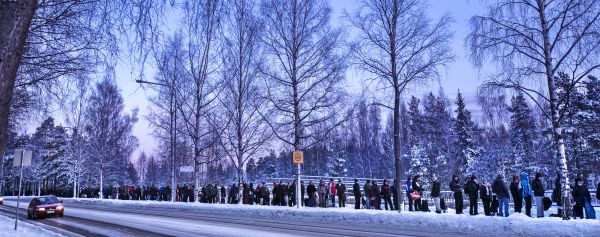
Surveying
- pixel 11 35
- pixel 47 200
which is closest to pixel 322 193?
pixel 47 200

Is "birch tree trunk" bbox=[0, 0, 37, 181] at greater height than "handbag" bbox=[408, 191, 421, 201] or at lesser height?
greater

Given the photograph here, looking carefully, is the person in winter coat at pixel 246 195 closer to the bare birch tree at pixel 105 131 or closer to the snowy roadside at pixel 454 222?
the snowy roadside at pixel 454 222

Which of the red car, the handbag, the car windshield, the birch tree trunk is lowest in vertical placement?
the red car

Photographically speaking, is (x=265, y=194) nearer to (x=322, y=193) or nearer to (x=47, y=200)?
(x=322, y=193)

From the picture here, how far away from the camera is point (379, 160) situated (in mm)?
67250

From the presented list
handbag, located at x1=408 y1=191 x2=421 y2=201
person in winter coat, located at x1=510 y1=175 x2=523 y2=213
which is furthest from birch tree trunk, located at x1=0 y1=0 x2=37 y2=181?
handbag, located at x1=408 y1=191 x2=421 y2=201

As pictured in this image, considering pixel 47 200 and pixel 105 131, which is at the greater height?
pixel 105 131

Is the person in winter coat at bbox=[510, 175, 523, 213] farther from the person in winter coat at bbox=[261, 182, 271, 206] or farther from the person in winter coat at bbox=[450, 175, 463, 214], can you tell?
the person in winter coat at bbox=[261, 182, 271, 206]

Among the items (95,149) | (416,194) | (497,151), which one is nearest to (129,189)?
(95,149)

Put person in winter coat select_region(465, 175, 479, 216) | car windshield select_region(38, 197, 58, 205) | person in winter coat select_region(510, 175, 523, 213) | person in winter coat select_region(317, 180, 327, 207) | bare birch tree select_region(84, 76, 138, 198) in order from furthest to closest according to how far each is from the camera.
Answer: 1. bare birch tree select_region(84, 76, 138, 198)
2. person in winter coat select_region(317, 180, 327, 207)
3. car windshield select_region(38, 197, 58, 205)
4. person in winter coat select_region(465, 175, 479, 216)
5. person in winter coat select_region(510, 175, 523, 213)

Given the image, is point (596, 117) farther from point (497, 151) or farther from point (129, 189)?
point (129, 189)

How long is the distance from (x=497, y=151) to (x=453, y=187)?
38.3m

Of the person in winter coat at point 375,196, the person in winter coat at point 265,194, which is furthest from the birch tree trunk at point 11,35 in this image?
the person in winter coat at point 265,194

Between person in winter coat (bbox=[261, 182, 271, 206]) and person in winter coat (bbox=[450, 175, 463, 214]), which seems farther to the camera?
person in winter coat (bbox=[261, 182, 271, 206])
